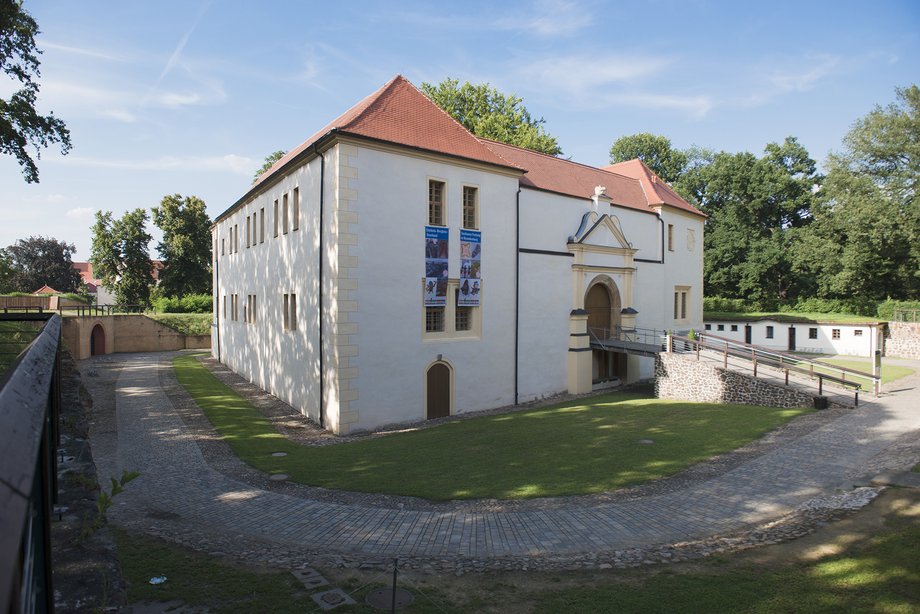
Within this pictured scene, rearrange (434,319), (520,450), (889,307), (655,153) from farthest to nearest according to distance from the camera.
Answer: (655,153) → (889,307) → (434,319) → (520,450)

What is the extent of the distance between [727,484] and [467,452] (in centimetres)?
600

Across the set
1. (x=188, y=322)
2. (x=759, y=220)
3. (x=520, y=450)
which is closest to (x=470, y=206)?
(x=520, y=450)

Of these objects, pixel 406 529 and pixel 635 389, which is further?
pixel 635 389

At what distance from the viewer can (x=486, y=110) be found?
43844 millimetres

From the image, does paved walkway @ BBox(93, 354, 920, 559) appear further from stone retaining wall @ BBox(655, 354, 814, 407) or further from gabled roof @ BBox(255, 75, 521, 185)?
gabled roof @ BBox(255, 75, 521, 185)

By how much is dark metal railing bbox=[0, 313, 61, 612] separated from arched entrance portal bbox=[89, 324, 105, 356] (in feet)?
140

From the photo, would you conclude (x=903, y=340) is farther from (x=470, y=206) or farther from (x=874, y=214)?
(x=470, y=206)

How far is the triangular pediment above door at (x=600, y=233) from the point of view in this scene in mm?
24750

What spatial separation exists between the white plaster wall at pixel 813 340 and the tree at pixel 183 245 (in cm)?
4623

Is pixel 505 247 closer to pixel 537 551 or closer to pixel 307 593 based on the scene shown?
pixel 537 551

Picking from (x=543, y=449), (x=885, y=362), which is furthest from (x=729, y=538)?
(x=885, y=362)

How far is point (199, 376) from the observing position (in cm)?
2842

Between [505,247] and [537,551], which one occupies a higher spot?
[505,247]

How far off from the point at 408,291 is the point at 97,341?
31650 mm
